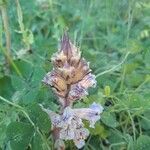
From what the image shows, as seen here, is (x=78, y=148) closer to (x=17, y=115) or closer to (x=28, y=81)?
(x=17, y=115)

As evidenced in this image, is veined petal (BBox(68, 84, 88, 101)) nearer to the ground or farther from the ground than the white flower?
farther from the ground

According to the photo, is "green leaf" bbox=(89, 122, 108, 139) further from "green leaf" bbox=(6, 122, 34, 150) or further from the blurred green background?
"green leaf" bbox=(6, 122, 34, 150)

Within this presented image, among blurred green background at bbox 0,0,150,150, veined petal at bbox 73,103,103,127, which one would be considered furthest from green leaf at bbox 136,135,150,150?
veined petal at bbox 73,103,103,127

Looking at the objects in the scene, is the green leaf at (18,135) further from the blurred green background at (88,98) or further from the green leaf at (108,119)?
the green leaf at (108,119)

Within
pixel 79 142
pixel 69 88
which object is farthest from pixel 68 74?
pixel 79 142

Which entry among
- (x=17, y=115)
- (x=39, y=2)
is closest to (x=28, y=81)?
(x=17, y=115)

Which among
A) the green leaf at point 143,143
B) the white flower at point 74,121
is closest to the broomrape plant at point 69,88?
the white flower at point 74,121
